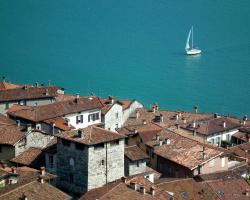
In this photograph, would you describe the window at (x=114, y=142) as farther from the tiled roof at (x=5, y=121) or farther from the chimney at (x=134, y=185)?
the tiled roof at (x=5, y=121)

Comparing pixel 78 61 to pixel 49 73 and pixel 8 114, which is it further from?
pixel 8 114

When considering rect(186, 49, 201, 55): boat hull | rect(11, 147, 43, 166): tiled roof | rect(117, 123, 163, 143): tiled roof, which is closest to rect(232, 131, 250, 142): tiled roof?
rect(117, 123, 163, 143): tiled roof

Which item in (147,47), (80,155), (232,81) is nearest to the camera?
(80,155)

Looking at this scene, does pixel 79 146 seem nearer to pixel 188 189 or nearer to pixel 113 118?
pixel 188 189

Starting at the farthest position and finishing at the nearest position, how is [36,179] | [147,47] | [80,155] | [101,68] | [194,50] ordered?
[147,47] → [194,50] → [101,68] → [80,155] → [36,179]

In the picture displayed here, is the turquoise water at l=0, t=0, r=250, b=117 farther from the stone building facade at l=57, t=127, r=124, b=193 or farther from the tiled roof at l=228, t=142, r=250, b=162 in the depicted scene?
the stone building facade at l=57, t=127, r=124, b=193

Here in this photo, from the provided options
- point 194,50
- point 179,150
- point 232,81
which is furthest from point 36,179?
point 194,50

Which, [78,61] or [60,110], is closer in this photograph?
[60,110]
